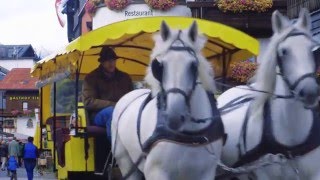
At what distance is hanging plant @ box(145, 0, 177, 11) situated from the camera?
2708cm

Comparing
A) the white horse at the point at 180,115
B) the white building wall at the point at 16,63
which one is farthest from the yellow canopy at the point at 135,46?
the white building wall at the point at 16,63

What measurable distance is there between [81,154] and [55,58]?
145 centimetres

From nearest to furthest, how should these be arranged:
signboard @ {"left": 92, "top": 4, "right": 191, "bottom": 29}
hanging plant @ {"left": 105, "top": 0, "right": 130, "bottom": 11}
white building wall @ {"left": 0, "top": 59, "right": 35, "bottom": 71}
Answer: signboard @ {"left": 92, "top": 4, "right": 191, "bottom": 29}
hanging plant @ {"left": 105, "top": 0, "right": 130, "bottom": 11}
white building wall @ {"left": 0, "top": 59, "right": 35, "bottom": 71}

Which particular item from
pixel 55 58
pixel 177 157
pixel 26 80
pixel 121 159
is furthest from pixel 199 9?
pixel 26 80

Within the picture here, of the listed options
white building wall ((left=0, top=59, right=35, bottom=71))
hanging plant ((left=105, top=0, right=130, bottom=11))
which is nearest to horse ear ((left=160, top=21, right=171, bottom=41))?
hanging plant ((left=105, top=0, right=130, bottom=11))

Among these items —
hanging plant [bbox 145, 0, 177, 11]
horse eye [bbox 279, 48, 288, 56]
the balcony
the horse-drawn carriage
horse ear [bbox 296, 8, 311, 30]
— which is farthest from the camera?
hanging plant [bbox 145, 0, 177, 11]

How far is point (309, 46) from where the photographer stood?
6730 mm

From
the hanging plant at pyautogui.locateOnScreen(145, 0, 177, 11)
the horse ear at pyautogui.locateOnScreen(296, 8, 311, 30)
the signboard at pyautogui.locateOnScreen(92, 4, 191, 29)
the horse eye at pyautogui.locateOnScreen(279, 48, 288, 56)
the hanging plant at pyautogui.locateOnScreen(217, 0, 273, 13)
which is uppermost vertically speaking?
the hanging plant at pyautogui.locateOnScreen(145, 0, 177, 11)

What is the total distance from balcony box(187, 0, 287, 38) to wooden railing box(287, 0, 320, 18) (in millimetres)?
4643

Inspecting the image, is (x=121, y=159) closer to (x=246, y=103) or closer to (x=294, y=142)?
(x=246, y=103)

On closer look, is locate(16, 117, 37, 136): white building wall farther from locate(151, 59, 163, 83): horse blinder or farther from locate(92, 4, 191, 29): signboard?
locate(151, 59, 163, 83): horse blinder

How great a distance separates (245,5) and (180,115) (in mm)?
16731

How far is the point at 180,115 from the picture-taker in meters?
6.26

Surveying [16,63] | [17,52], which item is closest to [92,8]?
[16,63]
